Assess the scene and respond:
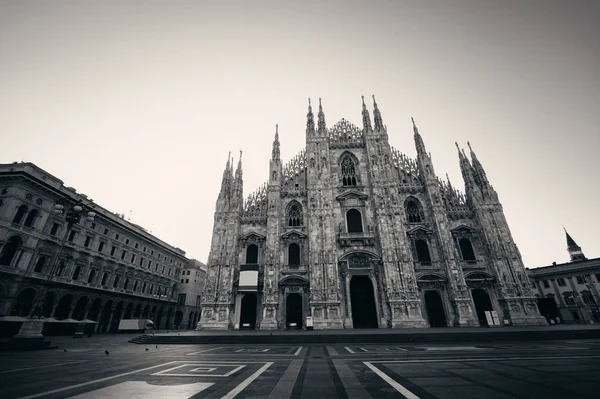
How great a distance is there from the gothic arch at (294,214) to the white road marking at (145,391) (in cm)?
2287

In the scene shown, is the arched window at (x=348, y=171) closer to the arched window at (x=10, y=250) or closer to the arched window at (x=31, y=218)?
the arched window at (x=31, y=218)

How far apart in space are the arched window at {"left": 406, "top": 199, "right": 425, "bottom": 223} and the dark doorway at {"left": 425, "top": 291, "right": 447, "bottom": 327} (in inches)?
287

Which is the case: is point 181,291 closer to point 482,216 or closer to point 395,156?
point 395,156

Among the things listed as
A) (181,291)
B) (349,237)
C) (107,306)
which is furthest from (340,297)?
(181,291)

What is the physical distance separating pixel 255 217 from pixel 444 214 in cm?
1937

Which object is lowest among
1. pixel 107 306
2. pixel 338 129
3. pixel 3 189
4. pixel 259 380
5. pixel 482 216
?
pixel 259 380

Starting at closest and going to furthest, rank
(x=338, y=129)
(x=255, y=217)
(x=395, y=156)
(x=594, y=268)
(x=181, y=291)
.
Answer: (x=255, y=217)
(x=395, y=156)
(x=338, y=129)
(x=594, y=268)
(x=181, y=291)

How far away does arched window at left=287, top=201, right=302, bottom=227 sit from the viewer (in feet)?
92.9

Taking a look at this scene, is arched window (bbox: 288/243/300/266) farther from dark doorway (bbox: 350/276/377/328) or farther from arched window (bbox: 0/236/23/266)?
arched window (bbox: 0/236/23/266)

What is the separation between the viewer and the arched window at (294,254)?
26695 millimetres

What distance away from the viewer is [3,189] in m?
24.0

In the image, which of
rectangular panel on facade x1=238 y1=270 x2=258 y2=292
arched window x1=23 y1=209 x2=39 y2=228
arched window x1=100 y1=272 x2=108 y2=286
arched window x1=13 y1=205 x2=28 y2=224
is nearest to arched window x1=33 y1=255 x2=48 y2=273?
arched window x1=23 y1=209 x2=39 y2=228

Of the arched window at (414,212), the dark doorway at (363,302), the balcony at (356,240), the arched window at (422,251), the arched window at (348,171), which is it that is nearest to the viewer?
the dark doorway at (363,302)

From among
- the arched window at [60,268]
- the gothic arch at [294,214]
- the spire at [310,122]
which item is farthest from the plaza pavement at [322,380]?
the spire at [310,122]
